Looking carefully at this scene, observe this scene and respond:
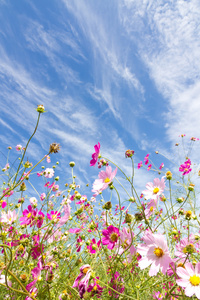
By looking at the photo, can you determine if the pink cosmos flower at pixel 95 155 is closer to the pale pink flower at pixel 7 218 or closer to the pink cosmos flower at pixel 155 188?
the pink cosmos flower at pixel 155 188

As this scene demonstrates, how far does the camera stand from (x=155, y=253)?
705 mm

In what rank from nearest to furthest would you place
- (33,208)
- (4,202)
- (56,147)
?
(56,147)
(33,208)
(4,202)

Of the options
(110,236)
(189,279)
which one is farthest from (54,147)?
(189,279)

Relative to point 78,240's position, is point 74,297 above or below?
below

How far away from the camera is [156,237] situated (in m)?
0.69

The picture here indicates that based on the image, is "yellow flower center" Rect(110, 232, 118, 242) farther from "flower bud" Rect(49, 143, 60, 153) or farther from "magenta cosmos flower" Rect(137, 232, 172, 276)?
"flower bud" Rect(49, 143, 60, 153)

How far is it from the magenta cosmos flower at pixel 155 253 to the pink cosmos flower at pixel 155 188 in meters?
0.22

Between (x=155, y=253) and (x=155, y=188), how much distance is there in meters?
0.29

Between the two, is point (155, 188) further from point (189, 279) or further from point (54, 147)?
point (54, 147)

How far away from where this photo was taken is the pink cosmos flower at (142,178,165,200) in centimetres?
90

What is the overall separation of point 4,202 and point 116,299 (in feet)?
3.18

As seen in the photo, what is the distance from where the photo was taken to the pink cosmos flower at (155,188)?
90 centimetres

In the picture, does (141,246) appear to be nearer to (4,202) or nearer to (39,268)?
(39,268)

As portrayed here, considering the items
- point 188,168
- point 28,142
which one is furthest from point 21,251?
point 188,168
